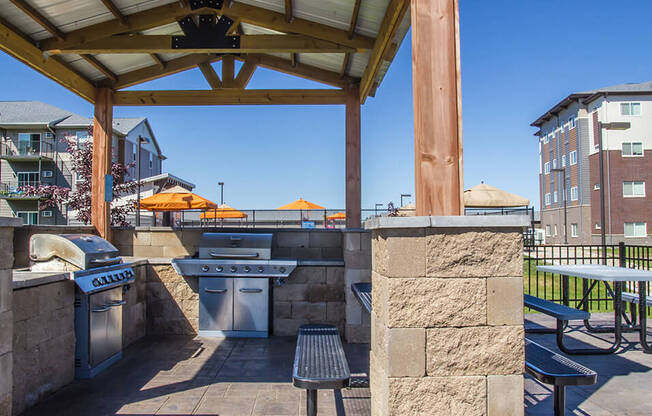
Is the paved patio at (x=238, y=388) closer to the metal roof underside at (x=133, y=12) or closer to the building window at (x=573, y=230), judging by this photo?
the metal roof underside at (x=133, y=12)

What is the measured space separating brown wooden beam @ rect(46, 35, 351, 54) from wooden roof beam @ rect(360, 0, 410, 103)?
40 cm

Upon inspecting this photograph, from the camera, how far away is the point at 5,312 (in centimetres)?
227

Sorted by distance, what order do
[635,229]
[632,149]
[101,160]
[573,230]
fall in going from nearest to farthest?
[101,160] < [635,229] < [632,149] < [573,230]

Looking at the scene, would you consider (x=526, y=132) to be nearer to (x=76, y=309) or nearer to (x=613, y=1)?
(x=613, y=1)

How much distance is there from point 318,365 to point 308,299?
111 inches

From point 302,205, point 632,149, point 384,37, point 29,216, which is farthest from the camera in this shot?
point 632,149

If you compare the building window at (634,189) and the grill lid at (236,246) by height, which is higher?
the building window at (634,189)

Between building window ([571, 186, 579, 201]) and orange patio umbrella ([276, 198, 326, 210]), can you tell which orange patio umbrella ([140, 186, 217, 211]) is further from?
building window ([571, 186, 579, 201])

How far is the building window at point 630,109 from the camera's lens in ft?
85.1

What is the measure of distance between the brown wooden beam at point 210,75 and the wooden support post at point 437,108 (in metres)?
4.46

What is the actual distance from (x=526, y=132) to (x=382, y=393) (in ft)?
126

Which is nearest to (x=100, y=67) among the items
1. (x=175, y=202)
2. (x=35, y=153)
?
(x=175, y=202)

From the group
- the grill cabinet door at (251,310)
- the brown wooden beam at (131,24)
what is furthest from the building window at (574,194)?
the brown wooden beam at (131,24)

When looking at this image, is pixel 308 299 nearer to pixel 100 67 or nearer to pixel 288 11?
pixel 288 11
